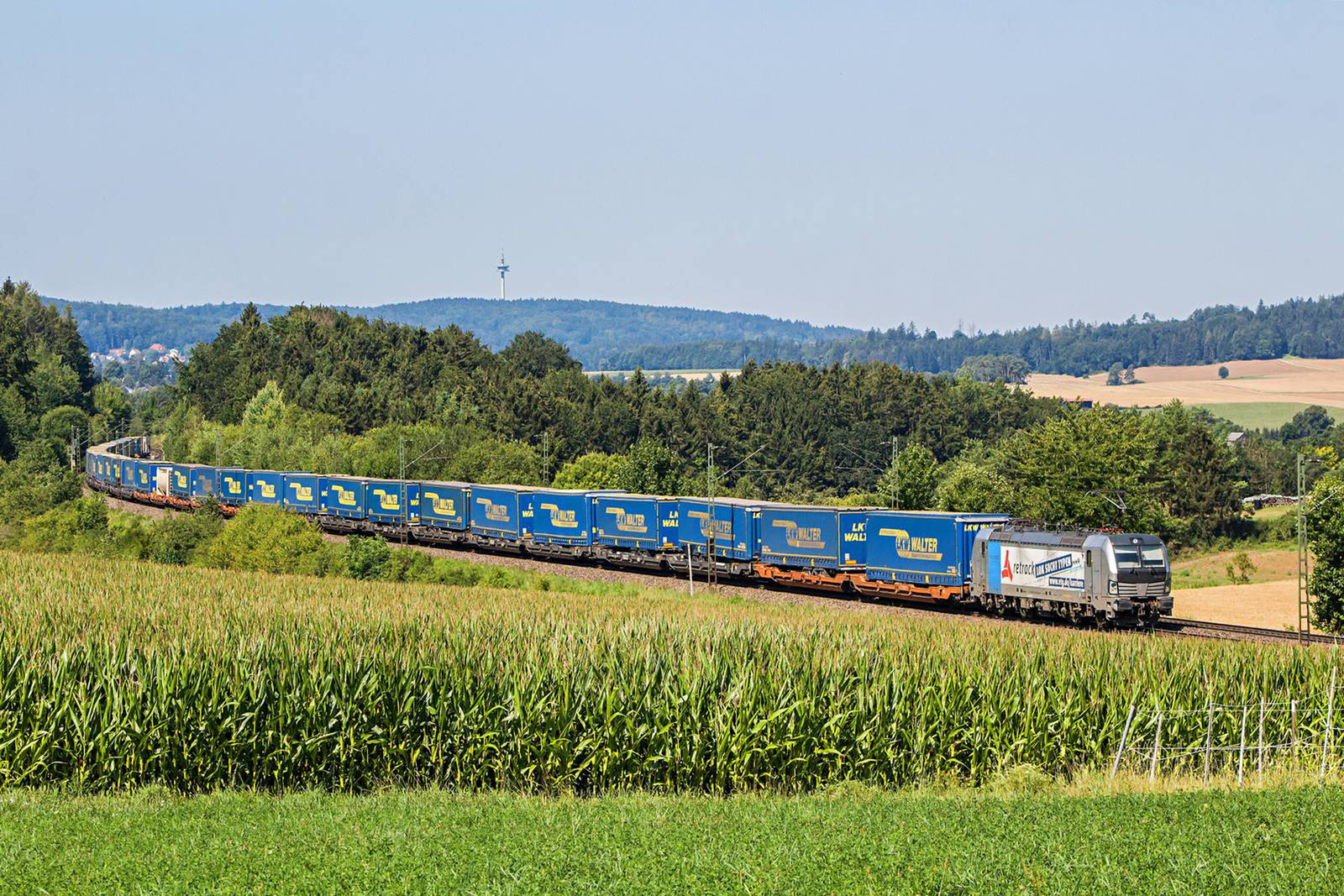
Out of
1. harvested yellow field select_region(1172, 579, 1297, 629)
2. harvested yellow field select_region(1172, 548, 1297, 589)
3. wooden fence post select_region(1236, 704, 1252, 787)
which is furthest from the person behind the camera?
harvested yellow field select_region(1172, 548, 1297, 589)

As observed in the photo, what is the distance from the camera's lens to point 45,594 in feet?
103

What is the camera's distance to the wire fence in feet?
82.5

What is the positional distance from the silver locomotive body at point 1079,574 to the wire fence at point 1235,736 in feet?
43.8

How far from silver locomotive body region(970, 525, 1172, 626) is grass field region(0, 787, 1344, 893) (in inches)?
832

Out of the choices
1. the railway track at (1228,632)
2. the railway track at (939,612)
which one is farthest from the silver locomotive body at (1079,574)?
the railway track at (1228,632)

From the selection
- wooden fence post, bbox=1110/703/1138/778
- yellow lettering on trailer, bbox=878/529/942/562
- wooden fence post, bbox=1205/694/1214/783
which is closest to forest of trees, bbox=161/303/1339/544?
yellow lettering on trailer, bbox=878/529/942/562

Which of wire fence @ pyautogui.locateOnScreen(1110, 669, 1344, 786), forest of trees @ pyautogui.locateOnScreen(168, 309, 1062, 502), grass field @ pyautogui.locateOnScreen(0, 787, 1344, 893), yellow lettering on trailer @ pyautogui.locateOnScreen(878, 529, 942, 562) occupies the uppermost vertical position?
forest of trees @ pyautogui.locateOnScreen(168, 309, 1062, 502)

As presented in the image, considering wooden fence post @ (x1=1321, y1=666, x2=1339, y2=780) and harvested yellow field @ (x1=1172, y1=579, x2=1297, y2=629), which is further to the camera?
harvested yellow field @ (x1=1172, y1=579, x2=1297, y2=629)

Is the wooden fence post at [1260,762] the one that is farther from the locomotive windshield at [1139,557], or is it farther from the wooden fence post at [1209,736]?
the locomotive windshield at [1139,557]

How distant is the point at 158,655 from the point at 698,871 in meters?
12.1

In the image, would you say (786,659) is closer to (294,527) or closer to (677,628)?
(677,628)

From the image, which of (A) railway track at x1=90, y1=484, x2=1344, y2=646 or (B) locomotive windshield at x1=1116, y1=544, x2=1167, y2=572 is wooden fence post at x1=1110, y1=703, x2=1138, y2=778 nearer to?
(A) railway track at x1=90, y1=484, x2=1344, y2=646

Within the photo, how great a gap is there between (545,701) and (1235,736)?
14.6 m

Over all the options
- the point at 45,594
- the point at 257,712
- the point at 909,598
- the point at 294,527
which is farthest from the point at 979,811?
the point at 294,527
